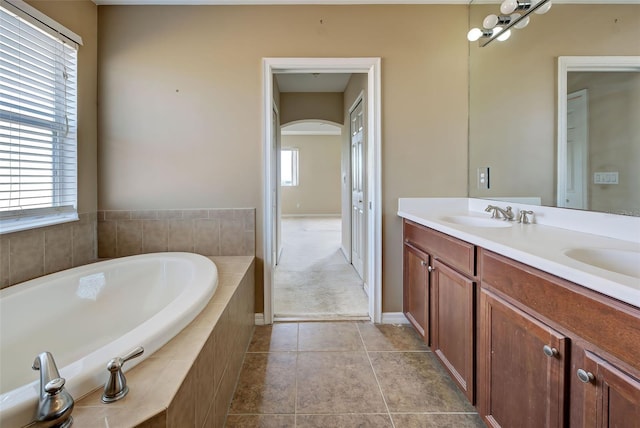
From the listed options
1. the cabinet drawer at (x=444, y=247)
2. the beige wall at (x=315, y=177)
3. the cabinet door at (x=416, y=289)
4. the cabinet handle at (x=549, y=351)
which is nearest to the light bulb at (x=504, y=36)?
the cabinet drawer at (x=444, y=247)

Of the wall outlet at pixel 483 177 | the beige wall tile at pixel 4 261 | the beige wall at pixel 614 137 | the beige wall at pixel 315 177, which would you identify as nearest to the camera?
the beige wall at pixel 614 137

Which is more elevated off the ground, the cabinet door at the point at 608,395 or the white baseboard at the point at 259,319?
the cabinet door at the point at 608,395

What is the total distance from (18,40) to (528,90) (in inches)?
114

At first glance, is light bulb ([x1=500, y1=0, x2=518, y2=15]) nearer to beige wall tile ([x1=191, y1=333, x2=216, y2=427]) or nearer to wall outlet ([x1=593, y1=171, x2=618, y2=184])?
wall outlet ([x1=593, y1=171, x2=618, y2=184])

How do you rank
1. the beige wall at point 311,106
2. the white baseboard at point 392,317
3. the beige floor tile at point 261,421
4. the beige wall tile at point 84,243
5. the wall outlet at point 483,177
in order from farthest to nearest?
the beige wall at point 311,106 < the white baseboard at point 392,317 < the wall outlet at point 483,177 < the beige wall tile at point 84,243 < the beige floor tile at point 261,421

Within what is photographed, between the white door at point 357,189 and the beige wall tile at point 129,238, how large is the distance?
205 cm

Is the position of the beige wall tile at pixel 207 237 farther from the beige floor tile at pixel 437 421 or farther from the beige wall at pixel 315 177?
the beige wall at pixel 315 177

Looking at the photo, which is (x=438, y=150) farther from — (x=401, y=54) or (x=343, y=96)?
(x=343, y=96)

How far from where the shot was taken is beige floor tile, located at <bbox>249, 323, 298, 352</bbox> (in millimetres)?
2102

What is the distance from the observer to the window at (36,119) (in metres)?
1.60

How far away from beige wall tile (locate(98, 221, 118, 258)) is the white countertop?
2225 mm

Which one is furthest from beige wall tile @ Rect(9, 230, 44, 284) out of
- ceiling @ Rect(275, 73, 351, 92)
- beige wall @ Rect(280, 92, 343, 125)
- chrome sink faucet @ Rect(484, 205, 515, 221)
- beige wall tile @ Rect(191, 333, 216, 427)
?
beige wall @ Rect(280, 92, 343, 125)

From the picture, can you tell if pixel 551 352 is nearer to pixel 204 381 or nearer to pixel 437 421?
pixel 437 421

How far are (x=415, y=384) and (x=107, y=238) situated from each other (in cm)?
234
